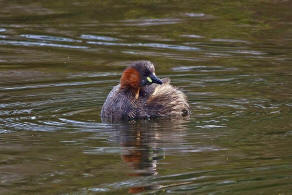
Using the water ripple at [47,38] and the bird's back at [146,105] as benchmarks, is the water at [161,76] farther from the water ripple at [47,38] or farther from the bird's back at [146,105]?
the bird's back at [146,105]

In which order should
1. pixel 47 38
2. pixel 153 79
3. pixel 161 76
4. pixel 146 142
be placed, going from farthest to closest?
1. pixel 47 38
2. pixel 161 76
3. pixel 153 79
4. pixel 146 142

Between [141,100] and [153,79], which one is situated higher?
[153,79]

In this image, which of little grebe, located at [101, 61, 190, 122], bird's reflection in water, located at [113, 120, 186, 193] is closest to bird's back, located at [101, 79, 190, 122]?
little grebe, located at [101, 61, 190, 122]

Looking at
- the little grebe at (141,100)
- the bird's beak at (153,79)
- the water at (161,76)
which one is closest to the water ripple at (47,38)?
the water at (161,76)

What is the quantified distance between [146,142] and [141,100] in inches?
76.0

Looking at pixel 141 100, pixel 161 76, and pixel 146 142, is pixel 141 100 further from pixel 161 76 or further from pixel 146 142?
pixel 161 76

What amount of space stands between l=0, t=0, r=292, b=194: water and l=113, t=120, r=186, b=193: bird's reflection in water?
0.01 metres

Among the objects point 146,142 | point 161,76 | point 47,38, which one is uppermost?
point 47,38

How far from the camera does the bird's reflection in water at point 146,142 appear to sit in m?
9.46

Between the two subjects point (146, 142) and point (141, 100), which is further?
point (141, 100)

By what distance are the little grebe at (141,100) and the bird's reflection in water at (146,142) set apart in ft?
0.91

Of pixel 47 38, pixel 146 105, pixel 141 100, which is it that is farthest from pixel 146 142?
pixel 47 38

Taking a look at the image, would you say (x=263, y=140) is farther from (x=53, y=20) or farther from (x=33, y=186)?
(x=53, y=20)

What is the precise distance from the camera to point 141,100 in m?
12.6
